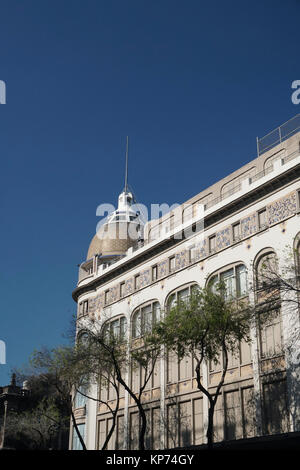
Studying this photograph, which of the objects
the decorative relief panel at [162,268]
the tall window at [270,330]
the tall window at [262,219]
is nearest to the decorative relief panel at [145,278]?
the decorative relief panel at [162,268]

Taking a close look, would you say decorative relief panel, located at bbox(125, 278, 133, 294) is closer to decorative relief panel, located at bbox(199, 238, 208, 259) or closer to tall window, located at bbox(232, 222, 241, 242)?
decorative relief panel, located at bbox(199, 238, 208, 259)

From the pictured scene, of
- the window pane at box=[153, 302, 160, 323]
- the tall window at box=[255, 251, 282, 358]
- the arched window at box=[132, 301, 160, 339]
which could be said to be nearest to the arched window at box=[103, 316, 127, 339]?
the arched window at box=[132, 301, 160, 339]

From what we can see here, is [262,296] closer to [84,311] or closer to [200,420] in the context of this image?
[200,420]

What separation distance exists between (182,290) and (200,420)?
8.36 metres

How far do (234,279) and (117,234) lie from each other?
2428cm

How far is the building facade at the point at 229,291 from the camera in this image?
33250mm

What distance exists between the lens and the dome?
5838cm

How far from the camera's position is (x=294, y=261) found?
110 feet

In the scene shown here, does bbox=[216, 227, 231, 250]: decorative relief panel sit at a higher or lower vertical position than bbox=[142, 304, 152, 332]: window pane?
higher

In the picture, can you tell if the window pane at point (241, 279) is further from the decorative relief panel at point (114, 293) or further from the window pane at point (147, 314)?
the decorative relief panel at point (114, 293)

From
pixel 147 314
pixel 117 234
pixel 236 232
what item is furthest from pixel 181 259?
pixel 117 234

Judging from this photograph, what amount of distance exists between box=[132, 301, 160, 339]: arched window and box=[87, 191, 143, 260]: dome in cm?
1238

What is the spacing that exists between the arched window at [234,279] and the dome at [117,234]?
19547mm
